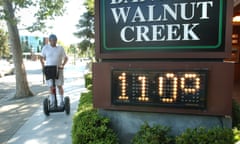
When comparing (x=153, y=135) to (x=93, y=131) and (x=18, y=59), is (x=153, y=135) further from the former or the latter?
(x=18, y=59)

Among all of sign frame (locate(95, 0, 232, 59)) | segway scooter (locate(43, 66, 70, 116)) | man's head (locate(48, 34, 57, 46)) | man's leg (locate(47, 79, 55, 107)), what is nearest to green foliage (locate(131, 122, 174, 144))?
sign frame (locate(95, 0, 232, 59))

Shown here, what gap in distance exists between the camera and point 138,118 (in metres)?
2.71

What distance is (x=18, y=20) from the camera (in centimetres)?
737

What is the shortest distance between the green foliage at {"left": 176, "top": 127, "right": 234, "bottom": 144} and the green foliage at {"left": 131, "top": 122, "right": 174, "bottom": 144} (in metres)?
0.20

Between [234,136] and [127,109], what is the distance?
1.10 m

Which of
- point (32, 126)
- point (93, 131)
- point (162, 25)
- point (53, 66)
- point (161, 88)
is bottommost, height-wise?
point (32, 126)

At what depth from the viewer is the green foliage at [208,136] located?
2186 mm


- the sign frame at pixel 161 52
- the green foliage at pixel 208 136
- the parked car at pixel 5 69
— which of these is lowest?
the parked car at pixel 5 69

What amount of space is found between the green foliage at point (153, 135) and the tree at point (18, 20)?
18.3 ft

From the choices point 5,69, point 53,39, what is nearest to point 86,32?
point 5,69

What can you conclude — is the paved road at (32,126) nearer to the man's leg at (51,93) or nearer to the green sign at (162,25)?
the man's leg at (51,93)

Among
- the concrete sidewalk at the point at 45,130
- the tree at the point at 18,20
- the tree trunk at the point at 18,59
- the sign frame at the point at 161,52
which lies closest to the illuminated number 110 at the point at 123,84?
the sign frame at the point at 161,52

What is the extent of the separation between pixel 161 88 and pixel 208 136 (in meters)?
0.62

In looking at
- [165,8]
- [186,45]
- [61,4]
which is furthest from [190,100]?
[61,4]
